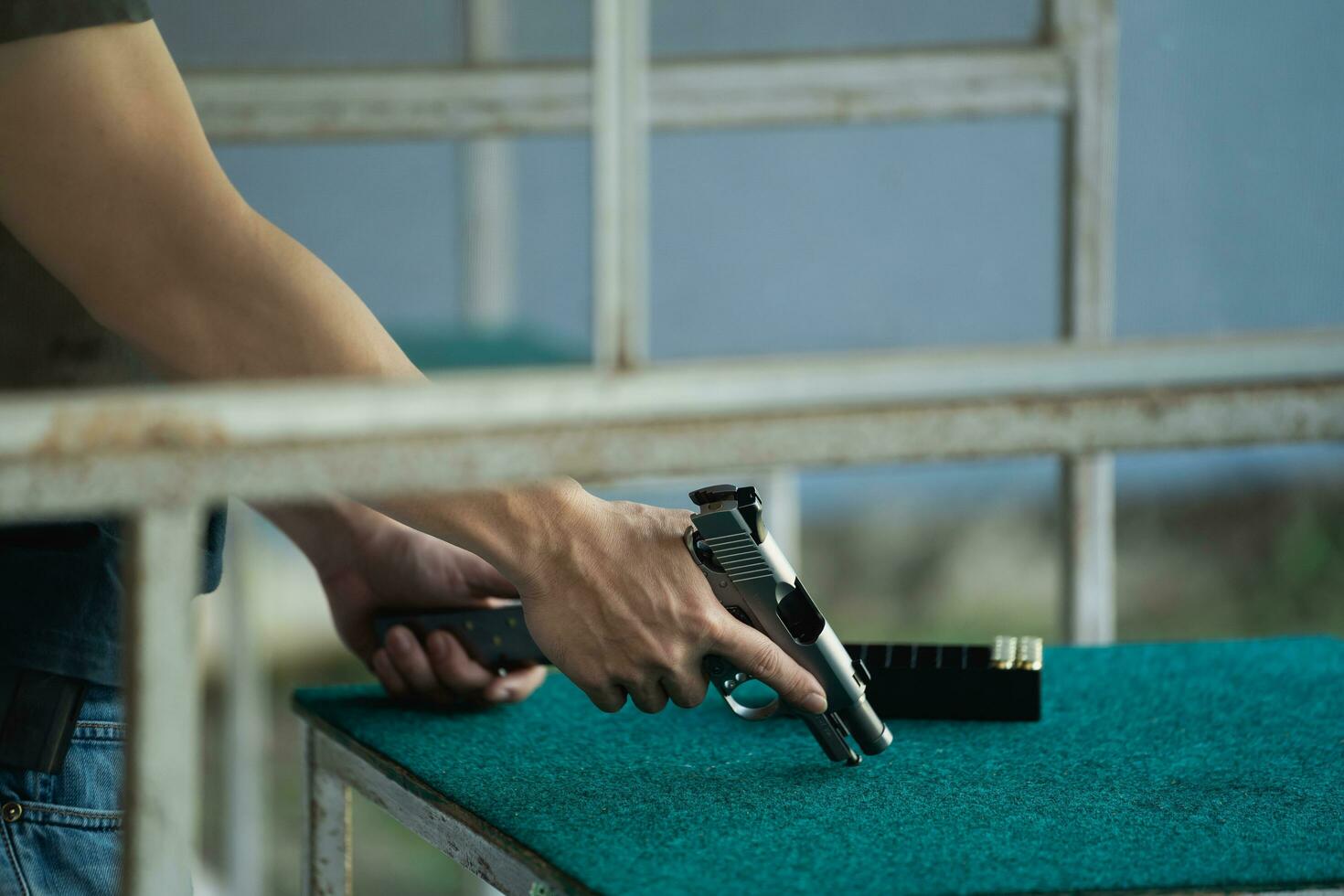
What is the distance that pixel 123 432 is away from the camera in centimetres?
53

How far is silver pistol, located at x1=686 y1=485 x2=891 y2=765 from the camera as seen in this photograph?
2.72 feet

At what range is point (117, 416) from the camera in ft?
1.74

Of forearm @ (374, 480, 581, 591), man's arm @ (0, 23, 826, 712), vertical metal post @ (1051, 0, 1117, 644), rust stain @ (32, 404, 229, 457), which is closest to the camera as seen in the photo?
rust stain @ (32, 404, 229, 457)

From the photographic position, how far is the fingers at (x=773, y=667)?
2.80ft

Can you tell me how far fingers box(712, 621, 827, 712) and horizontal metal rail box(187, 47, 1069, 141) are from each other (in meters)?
0.81

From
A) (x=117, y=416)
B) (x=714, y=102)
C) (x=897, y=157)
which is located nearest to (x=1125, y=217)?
(x=897, y=157)

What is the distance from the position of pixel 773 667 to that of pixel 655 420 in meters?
0.32

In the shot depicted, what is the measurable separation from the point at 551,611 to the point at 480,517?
9cm

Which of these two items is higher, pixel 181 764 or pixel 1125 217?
pixel 1125 217

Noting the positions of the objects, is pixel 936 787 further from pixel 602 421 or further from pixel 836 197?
pixel 836 197

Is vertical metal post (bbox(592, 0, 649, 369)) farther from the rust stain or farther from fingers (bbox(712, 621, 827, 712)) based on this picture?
fingers (bbox(712, 621, 827, 712))

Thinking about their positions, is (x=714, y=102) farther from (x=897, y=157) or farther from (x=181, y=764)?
(x=181, y=764)

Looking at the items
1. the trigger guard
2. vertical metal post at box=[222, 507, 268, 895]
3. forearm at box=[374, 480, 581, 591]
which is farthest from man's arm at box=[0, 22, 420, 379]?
vertical metal post at box=[222, 507, 268, 895]

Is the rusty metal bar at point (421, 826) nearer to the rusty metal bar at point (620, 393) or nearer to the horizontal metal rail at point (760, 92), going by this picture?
the rusty metal bar at point (620, 393)
